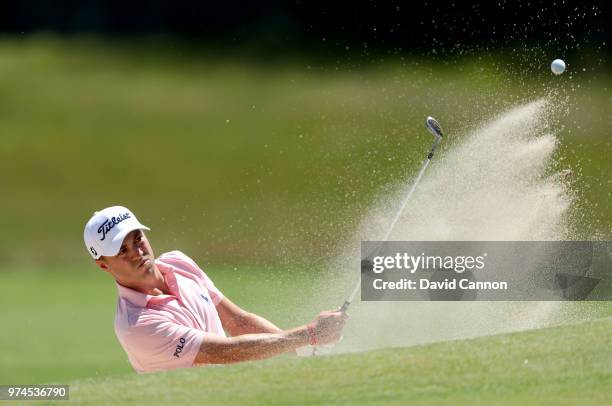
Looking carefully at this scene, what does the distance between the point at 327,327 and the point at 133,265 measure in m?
0.71

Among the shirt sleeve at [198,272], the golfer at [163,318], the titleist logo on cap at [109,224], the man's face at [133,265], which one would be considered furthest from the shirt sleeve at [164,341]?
the shirt sleeve at [198,272]

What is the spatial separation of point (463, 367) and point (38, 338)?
20.9 feet

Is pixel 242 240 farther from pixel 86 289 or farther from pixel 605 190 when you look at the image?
pixel 605 190

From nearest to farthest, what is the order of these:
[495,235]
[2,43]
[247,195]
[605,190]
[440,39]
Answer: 1. [495,235]
2. [605,190]
3. [247,195]
4. [440,39]
5. [2,43]

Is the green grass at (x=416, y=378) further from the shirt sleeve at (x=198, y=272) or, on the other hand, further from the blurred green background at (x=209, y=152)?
the blurred green background at (x=209, y=152)

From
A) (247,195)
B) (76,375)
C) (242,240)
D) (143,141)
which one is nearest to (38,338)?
(76,375)

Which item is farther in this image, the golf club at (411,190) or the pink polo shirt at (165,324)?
the golf club at (411,190)

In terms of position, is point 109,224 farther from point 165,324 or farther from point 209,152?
point 209,152

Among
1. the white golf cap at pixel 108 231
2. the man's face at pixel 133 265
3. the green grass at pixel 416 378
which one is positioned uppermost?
the white golf cap at pixel 108 231

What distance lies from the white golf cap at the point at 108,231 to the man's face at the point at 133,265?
0.10 feet

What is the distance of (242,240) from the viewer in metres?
14.8

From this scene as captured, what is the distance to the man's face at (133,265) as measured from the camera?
3.83 m

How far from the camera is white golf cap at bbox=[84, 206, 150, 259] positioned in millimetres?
3781

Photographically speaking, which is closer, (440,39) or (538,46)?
(538,46)
